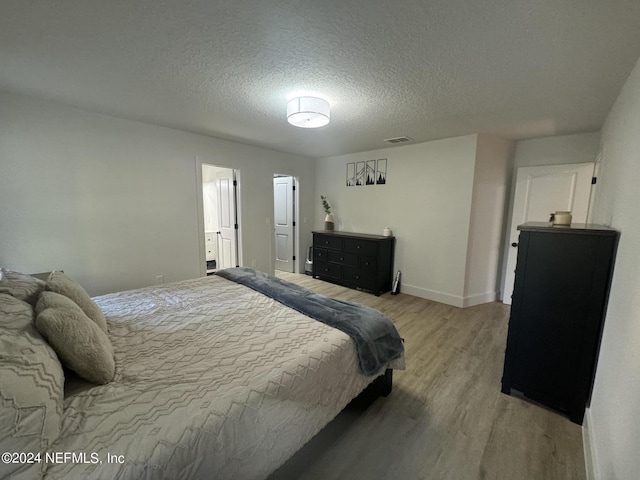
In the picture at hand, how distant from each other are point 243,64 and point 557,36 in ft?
6.36

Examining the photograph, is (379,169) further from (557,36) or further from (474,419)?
(474,419)

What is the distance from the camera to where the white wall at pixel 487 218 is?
3498mm

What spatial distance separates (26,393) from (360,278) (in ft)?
12.6

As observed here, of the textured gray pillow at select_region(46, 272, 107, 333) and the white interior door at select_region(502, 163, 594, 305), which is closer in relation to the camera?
→ the textured gray pillow at select_region(46, 272, 107, 333)

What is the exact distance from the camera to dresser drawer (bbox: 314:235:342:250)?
14.9 feet

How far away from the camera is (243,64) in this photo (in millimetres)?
1802

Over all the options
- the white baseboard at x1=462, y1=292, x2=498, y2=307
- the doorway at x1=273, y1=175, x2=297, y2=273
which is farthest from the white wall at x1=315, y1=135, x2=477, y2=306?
the doorway at x1=273, y1=175, x2=297, y2=273

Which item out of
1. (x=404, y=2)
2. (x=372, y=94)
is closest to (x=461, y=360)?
(x=372, y=94)

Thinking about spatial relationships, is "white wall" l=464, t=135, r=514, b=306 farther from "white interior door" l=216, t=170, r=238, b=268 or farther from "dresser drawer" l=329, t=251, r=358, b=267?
"white interior door" l=216, t=170, r=238, b=268

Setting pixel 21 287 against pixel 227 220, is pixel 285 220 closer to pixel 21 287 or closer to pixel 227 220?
pixel 227 220

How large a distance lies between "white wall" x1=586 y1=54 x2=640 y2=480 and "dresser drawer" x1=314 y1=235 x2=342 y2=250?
10.6 ft

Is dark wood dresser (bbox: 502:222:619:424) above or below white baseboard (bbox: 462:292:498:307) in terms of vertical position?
above

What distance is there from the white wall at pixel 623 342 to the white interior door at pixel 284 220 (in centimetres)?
443

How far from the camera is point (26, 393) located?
79 centimetres
